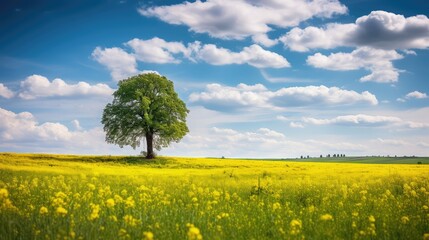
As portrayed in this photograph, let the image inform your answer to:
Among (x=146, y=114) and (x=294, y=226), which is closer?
(x=294, y=226)

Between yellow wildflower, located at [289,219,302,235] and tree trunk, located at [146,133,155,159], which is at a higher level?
tree trunk, located at [146,133,155,159]

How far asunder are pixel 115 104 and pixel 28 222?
38.5 m

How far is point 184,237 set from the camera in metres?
6.48

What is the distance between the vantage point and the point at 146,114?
Answer: 42.3 metres

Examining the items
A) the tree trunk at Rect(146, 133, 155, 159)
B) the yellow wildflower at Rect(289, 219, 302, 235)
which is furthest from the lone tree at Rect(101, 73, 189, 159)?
the yellow wildflower at Rect(289, 219, 302, 235)

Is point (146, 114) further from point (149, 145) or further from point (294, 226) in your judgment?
point (294, 226)

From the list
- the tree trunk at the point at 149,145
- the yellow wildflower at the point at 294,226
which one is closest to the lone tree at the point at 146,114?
the tree trunk at the point at 149,145

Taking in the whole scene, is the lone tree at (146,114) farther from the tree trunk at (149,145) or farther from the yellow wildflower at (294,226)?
the yellow wildflower at (294,226)

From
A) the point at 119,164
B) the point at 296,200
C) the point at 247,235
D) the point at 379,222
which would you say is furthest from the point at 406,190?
the point at 119,164

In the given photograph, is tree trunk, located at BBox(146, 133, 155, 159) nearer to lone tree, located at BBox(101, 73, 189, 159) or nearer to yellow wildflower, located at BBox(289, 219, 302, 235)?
lone tree, located at BBox(101, 73, 189, 159)

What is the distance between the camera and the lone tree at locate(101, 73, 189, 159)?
4299 cm

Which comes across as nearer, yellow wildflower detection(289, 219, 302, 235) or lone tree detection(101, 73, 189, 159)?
yellow wildflower detection(289, 219, 302, 235)

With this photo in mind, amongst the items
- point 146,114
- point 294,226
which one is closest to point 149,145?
point 146,114

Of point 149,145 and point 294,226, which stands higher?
point 149,145
